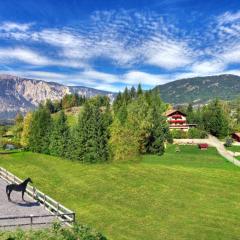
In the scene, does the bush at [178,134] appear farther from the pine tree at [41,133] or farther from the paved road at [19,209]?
the paved road at [19,209]

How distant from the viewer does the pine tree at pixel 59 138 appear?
8519 cm

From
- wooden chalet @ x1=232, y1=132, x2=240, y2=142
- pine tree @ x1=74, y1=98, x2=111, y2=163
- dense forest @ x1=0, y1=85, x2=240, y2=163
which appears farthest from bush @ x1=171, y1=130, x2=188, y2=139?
pine tree @ x1=74, y1=98, x2=111, y2=163

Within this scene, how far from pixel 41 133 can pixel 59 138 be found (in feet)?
27.3

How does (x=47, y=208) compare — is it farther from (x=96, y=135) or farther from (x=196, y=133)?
(x=196, y=133)

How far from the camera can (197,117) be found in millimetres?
141750

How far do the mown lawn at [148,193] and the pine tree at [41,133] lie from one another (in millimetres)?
5936

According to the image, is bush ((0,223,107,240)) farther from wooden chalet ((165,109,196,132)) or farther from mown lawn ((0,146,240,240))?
wooden chalet ((165,109,196,132))

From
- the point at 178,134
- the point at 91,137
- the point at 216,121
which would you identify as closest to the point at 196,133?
the point at 178,134

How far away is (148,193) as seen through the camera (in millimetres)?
52844

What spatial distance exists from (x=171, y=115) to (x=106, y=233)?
375 feet

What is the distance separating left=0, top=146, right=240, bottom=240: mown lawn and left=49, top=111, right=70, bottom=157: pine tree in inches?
104

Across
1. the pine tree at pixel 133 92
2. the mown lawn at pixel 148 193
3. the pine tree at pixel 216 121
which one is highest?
the pine tree at pixel 133 92

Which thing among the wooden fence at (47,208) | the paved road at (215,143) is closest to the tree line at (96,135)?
the paved road at (215,143)

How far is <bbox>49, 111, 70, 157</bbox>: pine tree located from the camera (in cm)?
8519
